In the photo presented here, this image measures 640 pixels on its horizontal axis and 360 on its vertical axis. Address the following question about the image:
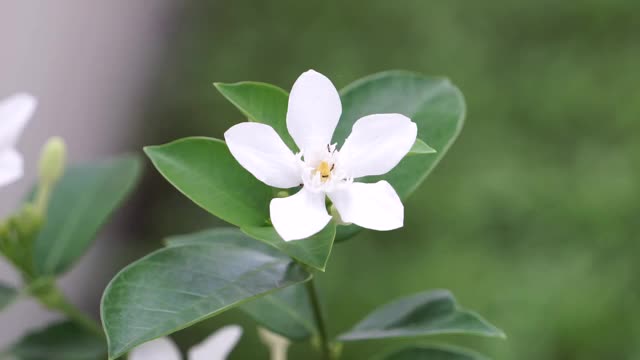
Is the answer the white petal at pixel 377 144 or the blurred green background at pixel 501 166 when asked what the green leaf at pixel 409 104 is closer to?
the white petal at pixel 377 144

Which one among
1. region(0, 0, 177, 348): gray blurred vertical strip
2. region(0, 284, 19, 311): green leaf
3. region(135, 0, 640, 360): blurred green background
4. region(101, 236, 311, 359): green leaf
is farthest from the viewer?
region(0, 0, 177, 348): gray blurred vertical strip

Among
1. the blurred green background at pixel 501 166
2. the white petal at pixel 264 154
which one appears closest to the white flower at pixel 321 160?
the white petal at pixel 264 154

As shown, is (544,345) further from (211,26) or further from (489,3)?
(211,26)

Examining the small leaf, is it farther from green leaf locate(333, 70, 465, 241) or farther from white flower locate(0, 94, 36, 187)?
white flower locate(0, 94, 36, 187)

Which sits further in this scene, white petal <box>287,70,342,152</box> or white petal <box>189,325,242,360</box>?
white petal <box>189,325,242,360</box>

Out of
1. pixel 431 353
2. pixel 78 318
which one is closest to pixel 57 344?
pixel 78 318

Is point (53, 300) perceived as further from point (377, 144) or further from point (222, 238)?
point (377, 144)

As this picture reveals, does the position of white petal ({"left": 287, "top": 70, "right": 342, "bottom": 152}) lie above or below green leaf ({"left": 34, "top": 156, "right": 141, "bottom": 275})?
above

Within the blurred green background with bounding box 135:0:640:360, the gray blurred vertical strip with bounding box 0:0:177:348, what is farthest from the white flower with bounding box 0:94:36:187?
the gray blurred vertical strip with bounding box 0:0:177:348

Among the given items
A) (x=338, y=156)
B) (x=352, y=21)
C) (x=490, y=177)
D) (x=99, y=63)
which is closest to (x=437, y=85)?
(x=338, y=156)
